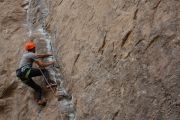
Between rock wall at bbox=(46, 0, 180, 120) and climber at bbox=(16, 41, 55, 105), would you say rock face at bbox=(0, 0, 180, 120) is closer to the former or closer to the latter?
rock wall at bbox=(46, 0, 180, 120)

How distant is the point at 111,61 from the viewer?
32.1 feet

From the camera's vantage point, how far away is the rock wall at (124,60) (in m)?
8.55

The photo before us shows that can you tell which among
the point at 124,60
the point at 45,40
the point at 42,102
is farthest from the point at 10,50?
the point at 124,60

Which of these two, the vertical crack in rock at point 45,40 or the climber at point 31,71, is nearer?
the vertical crack in rock at point 45,40

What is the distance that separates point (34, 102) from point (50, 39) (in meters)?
2.29

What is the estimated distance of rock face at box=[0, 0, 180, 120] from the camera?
8.60 metres

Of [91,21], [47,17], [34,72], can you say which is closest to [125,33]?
[91,21]

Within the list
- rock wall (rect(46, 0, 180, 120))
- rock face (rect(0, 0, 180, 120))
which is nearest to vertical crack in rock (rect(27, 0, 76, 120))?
rock face (rect(0, 0, 180, 120))

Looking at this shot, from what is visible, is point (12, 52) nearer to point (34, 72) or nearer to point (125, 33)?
point (34, 72)

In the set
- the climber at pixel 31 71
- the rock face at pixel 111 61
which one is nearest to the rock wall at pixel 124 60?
the rock face at pixel 111 61

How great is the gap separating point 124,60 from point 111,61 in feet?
1.52

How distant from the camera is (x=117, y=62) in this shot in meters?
9.60

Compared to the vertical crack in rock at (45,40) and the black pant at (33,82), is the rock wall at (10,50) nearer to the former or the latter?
the vertical crack in rock at (45,40)

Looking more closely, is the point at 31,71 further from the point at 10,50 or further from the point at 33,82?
the point at 10,50
